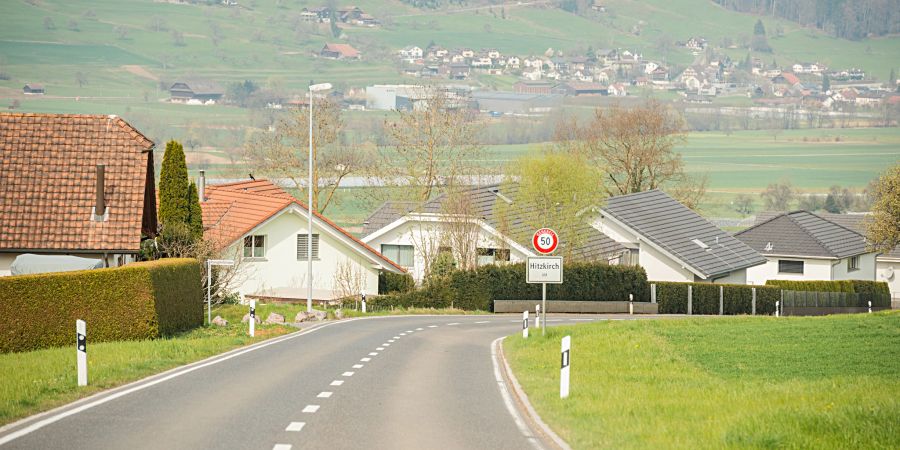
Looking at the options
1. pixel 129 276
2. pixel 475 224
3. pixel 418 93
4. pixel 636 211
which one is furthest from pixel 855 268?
pixel 129 276

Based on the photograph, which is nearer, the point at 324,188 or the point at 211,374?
the point at 211,374

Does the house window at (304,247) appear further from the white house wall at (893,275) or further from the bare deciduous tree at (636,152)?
the white house wall at (893,275)

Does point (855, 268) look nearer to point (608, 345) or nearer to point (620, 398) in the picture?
point (608, 345)

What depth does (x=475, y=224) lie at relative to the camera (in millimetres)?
59562

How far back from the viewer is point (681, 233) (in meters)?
70.8

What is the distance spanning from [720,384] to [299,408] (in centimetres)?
684

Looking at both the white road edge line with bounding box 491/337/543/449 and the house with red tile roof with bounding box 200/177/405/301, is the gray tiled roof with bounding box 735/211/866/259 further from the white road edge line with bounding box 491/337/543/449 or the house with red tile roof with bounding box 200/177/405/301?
the white road edge line with bounding box 491/337/543/449

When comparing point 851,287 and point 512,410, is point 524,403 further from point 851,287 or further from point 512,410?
point 851,287

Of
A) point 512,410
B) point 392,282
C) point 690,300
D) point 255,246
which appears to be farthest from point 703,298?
point 512,410

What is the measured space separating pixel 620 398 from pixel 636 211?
54.6 meters

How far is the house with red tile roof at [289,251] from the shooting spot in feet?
195

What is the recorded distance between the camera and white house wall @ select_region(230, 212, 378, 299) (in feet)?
199

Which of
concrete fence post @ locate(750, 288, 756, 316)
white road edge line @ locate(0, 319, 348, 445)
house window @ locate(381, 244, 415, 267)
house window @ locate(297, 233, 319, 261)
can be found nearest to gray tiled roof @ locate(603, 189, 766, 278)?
concrete fence post @ locate(750, 288, 756, 316)

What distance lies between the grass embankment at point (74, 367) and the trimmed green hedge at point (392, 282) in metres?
31.5
